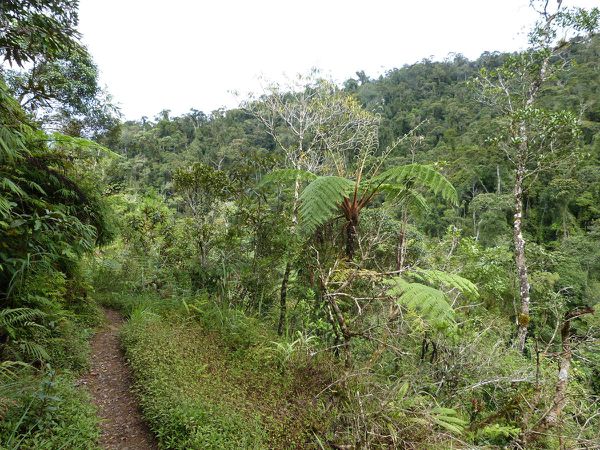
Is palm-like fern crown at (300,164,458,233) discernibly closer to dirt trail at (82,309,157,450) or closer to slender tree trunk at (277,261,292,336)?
slender tree trunk at (277,261,292,336)

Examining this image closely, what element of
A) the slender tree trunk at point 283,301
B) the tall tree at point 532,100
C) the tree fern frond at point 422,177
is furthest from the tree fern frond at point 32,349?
the tall tree at point 532,100

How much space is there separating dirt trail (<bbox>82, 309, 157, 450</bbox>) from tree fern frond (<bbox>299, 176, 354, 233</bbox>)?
2450mm

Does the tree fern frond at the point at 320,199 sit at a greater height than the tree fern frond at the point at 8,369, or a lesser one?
greater

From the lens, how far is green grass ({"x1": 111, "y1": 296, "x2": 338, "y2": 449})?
106 inches

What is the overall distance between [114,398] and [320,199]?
2.98 m

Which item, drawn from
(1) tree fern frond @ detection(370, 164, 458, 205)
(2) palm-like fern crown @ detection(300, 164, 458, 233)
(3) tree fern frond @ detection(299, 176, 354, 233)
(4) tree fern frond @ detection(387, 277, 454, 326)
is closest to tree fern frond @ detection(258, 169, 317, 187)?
(2) palm-like fern crown @ detection(300, 164, 458, 233)

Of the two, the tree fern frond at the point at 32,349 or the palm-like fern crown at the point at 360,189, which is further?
the palm-like fern crown at the point at 360,189

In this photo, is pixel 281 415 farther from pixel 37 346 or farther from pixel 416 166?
pixel 416 166

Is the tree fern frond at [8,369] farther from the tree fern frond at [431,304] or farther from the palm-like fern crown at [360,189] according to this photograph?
the tree fern frond at [431,304]

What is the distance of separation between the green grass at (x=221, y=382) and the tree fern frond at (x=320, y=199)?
1.42 meters

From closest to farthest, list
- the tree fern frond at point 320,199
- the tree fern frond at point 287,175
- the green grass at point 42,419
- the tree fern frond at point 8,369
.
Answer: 1. the green grass at point 42,419
2. the tree fern frond at point 8,369
3. the tree fern frond at point 320,199
4. the tree fern frond at point 287,175

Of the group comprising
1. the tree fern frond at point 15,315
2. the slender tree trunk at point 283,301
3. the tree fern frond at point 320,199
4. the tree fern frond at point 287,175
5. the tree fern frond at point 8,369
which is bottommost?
the slender tree trunk at point 283,301

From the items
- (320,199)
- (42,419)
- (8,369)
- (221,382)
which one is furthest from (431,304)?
(8,369)

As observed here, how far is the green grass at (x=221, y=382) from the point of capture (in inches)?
106
